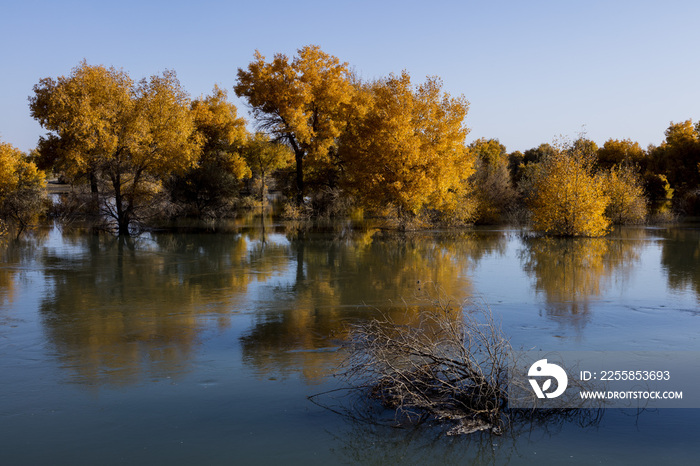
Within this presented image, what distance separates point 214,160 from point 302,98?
1044cm

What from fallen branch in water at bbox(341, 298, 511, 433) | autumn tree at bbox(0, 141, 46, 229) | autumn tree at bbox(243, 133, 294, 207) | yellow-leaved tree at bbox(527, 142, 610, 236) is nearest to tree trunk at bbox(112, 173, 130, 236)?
autumn tree at bbox(0, 141, 46, 229)

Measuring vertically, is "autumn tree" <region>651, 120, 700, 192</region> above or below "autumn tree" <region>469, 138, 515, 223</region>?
above

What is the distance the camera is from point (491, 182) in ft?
129

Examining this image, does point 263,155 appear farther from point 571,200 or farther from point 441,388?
point 441,388

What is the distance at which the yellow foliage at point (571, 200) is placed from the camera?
27.8 m

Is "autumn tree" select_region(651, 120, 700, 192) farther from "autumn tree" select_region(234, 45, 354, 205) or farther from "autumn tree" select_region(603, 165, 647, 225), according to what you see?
"autumn tree" select_region(234, 45, 354, 205)

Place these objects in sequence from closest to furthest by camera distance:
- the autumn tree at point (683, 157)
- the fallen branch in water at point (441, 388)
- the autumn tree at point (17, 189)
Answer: the fallen branch in water at point (441, 388), the autumn tree at point (17, 189), the autumn tree at point (683, 157)

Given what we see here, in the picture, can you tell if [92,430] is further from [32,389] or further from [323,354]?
[323,354]

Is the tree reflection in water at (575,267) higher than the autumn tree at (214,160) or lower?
lower

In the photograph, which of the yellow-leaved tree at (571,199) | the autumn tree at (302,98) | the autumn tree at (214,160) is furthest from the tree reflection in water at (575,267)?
the autumn tree at (214,160)

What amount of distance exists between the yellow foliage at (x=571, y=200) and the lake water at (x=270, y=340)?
4182 millimetres

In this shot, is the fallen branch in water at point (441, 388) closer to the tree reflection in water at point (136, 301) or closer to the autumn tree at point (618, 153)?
the tree reflection in water at point (136, 301)

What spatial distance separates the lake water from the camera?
6.63 metres

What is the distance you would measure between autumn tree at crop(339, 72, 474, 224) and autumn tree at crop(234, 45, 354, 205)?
5.90 metres
